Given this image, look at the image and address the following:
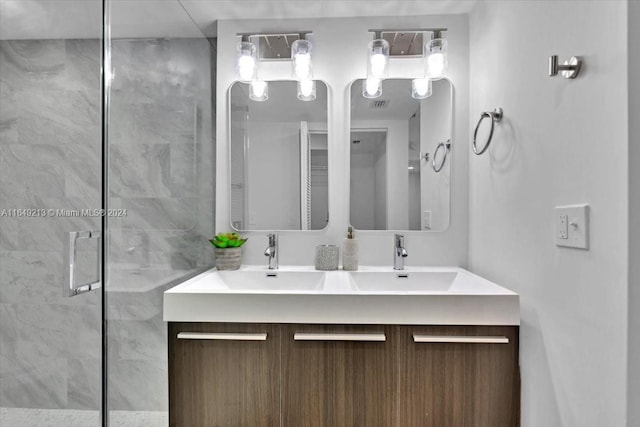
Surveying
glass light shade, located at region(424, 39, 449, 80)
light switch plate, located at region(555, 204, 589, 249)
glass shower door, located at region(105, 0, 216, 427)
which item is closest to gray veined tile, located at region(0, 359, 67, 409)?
glass shower door, located at region(105, 0, 216, 427)

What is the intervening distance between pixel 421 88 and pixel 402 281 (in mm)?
1023

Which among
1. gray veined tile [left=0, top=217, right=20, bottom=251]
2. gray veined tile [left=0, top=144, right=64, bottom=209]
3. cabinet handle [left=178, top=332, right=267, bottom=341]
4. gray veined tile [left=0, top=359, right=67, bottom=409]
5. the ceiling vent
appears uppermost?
the ceiling vent

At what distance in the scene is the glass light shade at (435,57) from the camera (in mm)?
1840

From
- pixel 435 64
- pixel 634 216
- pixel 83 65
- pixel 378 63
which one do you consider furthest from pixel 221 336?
pixel 435 64

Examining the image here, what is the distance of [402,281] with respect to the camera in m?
1.72

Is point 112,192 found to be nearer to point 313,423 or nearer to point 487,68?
point 313,423

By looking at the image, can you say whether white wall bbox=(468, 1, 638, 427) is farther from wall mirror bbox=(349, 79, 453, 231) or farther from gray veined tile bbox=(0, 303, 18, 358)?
gray veined tile bbox=(0, 303, 18, 358)

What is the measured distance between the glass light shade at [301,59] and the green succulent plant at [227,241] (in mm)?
916

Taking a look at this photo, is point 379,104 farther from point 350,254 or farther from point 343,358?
point 343,358

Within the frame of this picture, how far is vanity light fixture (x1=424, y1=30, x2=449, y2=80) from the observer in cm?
184

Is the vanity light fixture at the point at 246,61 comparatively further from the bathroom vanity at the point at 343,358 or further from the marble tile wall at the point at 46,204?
the bathroom vanity at the point at 343,358

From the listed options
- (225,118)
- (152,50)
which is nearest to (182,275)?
(225,118)

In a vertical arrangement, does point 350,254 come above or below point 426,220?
below

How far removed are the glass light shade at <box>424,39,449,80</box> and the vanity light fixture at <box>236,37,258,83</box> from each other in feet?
3.02
